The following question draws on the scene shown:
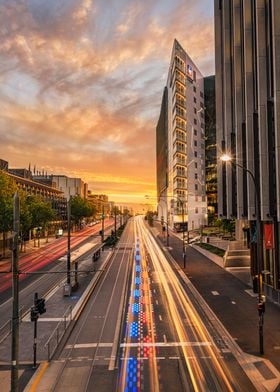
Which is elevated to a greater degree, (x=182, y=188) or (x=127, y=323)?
(x=182, y=188)

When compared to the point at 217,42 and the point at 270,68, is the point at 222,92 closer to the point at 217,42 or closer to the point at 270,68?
the point at 217,42

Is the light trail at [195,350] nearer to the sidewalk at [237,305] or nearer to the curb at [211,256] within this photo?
the sidewalk at [237,305]

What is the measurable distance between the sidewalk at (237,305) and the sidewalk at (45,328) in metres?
9.83

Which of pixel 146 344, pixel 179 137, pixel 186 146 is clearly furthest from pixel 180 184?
pixel 146 344

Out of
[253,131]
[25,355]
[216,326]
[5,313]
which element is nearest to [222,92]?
[253,131]

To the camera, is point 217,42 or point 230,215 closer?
point 230,215

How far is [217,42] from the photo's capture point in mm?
50469

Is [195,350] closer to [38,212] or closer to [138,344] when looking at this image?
[138,344]

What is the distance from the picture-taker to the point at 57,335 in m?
20.5

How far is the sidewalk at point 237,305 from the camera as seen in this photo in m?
20.3

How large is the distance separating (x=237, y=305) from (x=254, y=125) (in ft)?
55.1

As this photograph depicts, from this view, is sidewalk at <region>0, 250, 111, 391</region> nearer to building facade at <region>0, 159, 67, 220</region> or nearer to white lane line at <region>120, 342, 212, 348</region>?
white lane line at <region>120, 342, 212, 348</region>

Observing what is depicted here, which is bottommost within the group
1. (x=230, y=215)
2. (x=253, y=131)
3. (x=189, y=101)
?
(x=230, y=215)

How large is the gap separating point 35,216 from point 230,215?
43530 mm
